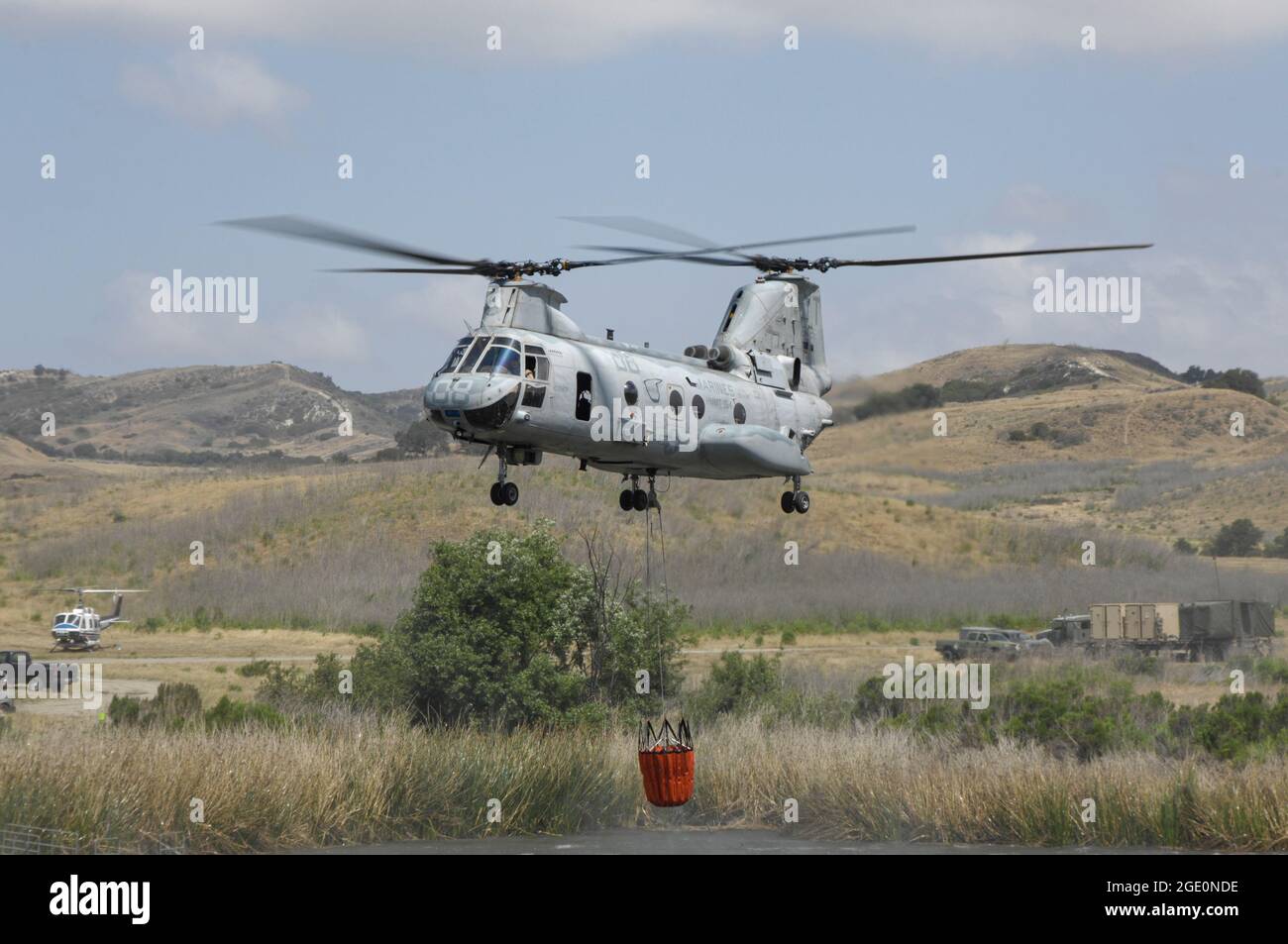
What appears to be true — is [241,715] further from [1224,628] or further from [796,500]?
[1224,628]

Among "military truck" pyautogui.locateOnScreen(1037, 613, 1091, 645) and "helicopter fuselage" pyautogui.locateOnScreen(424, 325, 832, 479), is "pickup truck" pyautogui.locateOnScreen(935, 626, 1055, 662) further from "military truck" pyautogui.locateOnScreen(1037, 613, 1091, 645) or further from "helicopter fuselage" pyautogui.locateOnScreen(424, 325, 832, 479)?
"helicopter fuselage" pyautogui.locateOnScreen(424, 325, 832, 479)

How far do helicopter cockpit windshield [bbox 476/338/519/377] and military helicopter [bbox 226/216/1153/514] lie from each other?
0.9 inches

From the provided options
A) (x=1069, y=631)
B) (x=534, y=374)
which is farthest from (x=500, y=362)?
(x=1069, y=631)

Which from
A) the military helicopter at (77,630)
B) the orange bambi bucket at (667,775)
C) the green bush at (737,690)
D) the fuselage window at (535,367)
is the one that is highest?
the fuselage window at (535,367)

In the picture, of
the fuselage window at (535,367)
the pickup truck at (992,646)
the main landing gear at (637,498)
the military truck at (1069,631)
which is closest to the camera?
the fuselage window at (535,367)

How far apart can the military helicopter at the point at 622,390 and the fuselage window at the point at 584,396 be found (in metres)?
0.02

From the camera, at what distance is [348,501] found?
10688 cm

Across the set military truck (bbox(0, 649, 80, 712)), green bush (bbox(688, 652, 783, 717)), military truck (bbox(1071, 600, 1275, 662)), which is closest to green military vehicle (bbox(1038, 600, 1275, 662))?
military truck (bbox(1071, 600, 1275, 662))

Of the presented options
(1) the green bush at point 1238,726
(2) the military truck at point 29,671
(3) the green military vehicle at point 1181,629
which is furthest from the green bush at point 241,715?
(3) the green military vehicle at point 1181,629

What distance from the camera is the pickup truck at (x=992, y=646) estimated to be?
75500mm

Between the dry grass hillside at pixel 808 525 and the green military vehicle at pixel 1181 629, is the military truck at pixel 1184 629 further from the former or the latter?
the dry grass hillside at pixel 808 525

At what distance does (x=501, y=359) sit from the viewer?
102ft
